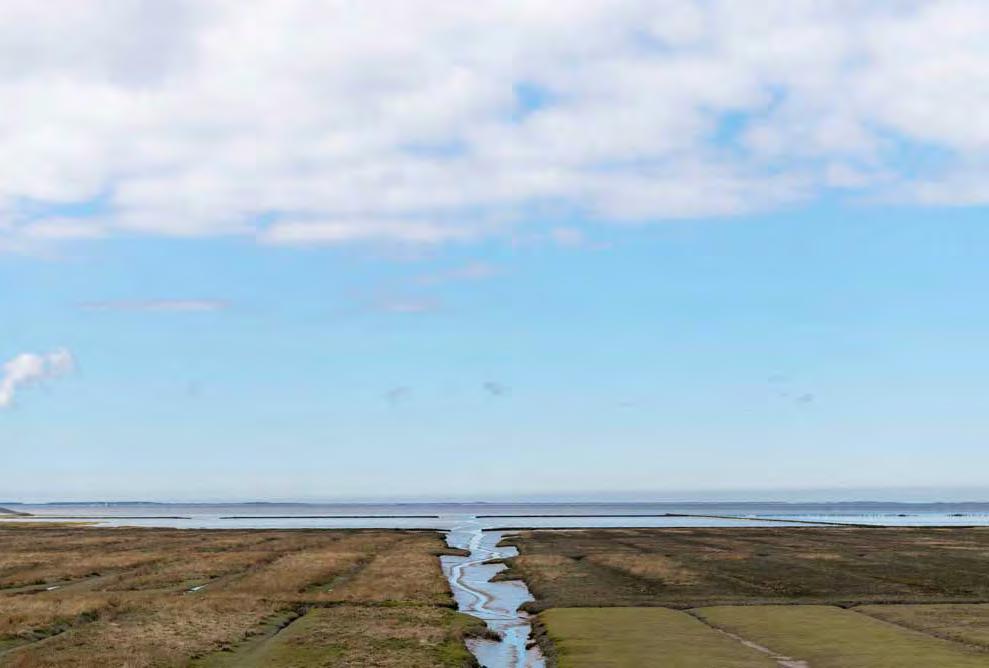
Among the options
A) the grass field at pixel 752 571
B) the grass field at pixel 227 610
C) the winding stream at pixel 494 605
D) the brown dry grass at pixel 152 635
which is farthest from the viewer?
the grass field at pixel 752 571

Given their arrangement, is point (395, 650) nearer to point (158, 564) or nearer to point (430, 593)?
point (430, 593)

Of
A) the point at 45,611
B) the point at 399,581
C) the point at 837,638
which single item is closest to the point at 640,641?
the point at 837,638

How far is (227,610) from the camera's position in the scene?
44594mm

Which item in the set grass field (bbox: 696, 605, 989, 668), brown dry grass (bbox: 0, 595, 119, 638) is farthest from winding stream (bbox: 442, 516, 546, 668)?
brown dry grass (bbox: 0, 595, 119, 638)

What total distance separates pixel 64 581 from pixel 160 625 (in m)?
27.1

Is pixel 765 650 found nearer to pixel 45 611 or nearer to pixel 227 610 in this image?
pixel 227 610

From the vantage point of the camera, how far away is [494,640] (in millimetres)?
40062

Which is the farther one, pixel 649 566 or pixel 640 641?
pixel 649 566

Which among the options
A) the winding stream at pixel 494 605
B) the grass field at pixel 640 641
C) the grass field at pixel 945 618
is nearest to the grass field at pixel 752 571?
the winding stream at pixel 494 605

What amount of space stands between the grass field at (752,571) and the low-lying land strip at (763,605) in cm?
11

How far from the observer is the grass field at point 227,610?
33812mm

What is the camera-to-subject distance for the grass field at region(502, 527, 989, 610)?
5206 cm

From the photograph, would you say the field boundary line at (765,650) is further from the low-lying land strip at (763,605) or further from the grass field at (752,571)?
the grass field at (752,571)

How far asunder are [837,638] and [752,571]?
1214 inches
